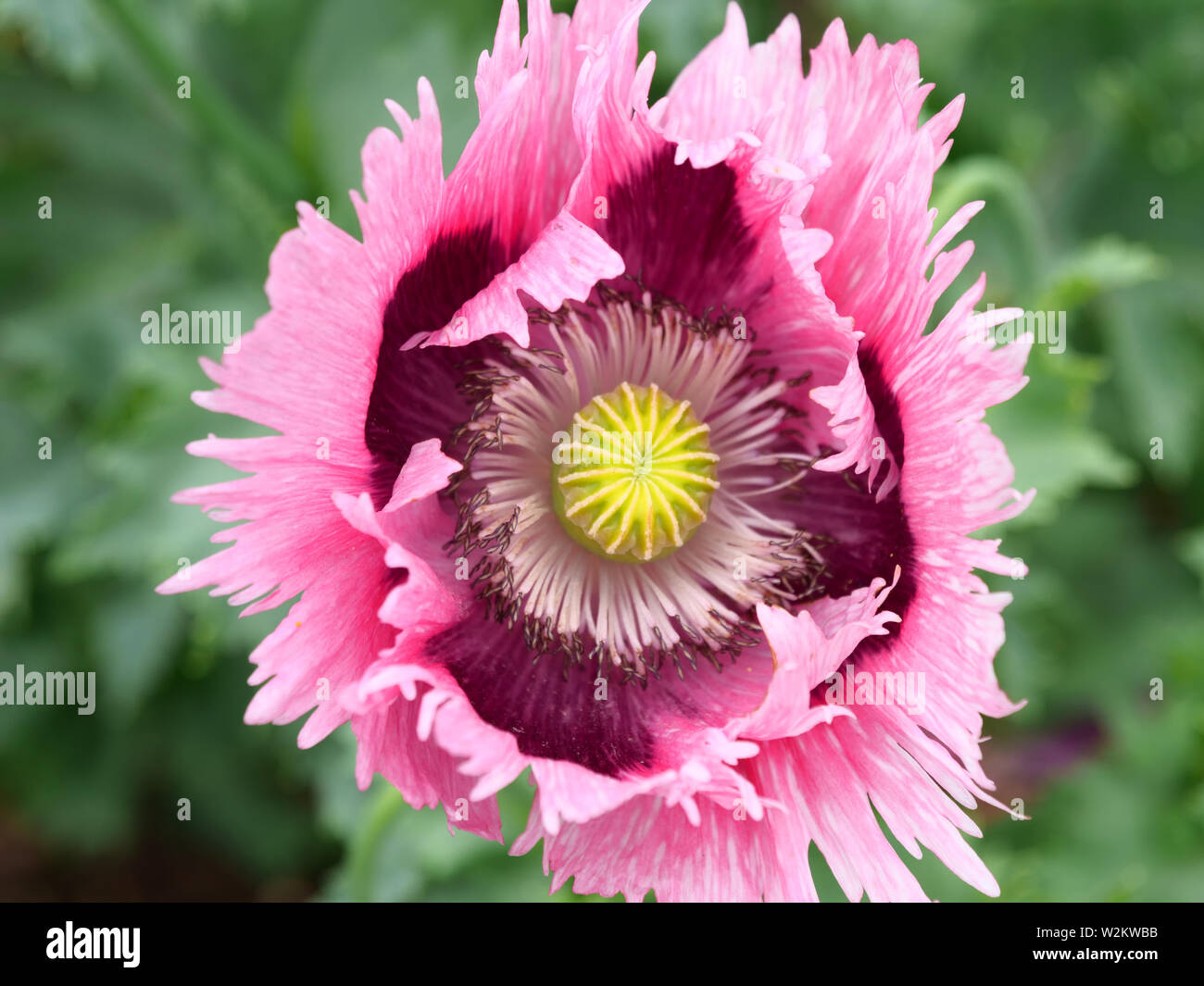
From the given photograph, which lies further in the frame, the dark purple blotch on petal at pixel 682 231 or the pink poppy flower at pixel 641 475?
the dark purple blotch on petal at pixel 682 231

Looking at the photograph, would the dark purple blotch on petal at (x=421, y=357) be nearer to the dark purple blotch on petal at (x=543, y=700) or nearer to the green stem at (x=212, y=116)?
the dark purple blotch on petal at (x=543, y=700)

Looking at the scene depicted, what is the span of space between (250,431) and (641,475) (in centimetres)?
162

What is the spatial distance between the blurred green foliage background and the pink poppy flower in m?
1.12

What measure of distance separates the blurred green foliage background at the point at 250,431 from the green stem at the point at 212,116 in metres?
0.01

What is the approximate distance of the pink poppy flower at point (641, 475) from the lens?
1826 mm

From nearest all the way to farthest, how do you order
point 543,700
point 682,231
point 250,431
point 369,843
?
point 543,700, point 682,231, point 369,843, point 250,431

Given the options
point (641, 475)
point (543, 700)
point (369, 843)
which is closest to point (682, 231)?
point (641, 475)

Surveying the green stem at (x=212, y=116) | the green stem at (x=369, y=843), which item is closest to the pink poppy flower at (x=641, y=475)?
the green stem at (x=369, y=843)

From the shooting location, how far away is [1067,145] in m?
4.56

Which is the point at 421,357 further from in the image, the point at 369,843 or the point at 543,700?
the point at 369,843

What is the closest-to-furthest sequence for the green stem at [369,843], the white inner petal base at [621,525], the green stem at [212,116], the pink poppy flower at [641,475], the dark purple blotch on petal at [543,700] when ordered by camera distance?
the pink poppy flower at [641,475] < the dark purple blotch on petal at [543,700] < the white inner petal base at [621,525] < the green stem at [369,843] < the green stem at [212,116]

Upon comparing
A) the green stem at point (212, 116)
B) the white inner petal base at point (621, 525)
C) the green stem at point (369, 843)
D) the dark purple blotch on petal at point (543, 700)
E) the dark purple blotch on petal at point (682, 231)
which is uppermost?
the green stem at point (212, 116)

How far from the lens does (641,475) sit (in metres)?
2.21
